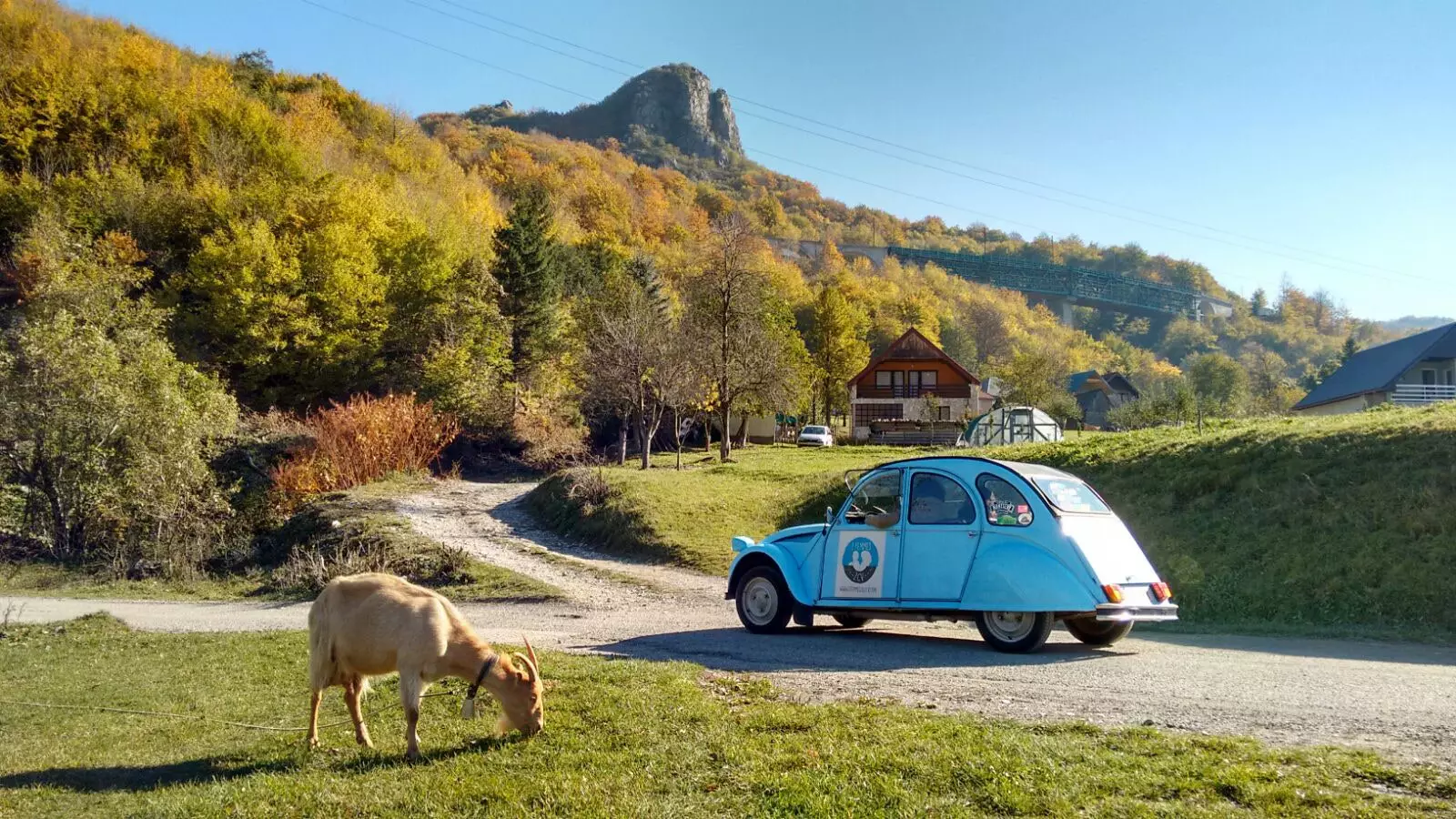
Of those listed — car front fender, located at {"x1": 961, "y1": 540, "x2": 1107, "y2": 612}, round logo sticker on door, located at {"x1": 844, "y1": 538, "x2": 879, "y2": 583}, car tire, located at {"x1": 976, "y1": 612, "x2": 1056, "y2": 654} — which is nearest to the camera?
car front fender, located at {"x1": 961, "y1": 540, "x2": 1107, "y2": 612}

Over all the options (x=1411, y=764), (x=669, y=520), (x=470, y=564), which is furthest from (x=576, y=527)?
(x=1411, y=764)

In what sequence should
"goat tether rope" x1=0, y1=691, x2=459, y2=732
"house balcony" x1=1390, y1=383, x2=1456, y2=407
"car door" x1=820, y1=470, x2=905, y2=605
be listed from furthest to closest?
"house balcony" x1=1390, y1=383, x2=1456, y2=407 < "car door" x1=820, y1=470, x2=905, y2=605 < "goat tether rope" x1=0, y1=691, x2=459, y2=732

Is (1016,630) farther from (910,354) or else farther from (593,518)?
(910,354)

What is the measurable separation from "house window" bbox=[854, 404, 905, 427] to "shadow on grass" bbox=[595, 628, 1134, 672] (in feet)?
183

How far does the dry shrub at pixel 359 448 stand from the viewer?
2941cm

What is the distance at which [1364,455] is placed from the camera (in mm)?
16156

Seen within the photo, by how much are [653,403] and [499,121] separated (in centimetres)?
12864

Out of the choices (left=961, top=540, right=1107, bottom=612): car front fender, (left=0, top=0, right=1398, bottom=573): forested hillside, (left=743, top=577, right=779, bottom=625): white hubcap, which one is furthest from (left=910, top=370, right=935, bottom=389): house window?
(left=961, top=540, right=1107, bottom=612): car front fender

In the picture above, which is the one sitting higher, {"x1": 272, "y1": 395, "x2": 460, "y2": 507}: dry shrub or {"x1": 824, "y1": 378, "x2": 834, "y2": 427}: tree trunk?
{"x1": 824, "y1": 378, "x2": 834, "y2": 427}: tree trunk

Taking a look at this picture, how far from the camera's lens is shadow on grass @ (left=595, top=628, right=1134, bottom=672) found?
9.18 meters

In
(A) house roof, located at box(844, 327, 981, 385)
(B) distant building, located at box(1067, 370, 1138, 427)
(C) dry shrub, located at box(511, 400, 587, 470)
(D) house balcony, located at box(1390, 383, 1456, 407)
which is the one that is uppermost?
(B) distant building, located at box(1067, 370, 1138, 427)

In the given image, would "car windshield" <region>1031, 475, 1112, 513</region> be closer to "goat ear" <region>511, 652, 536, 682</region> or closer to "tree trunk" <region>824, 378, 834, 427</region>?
"goat ear" <region>511, 652, 536, 682</region>

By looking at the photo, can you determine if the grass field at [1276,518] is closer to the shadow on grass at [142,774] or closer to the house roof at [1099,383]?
the shadow on grass at [142,774]

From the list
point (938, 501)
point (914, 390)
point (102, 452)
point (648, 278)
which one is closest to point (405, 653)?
point (938, 501)
